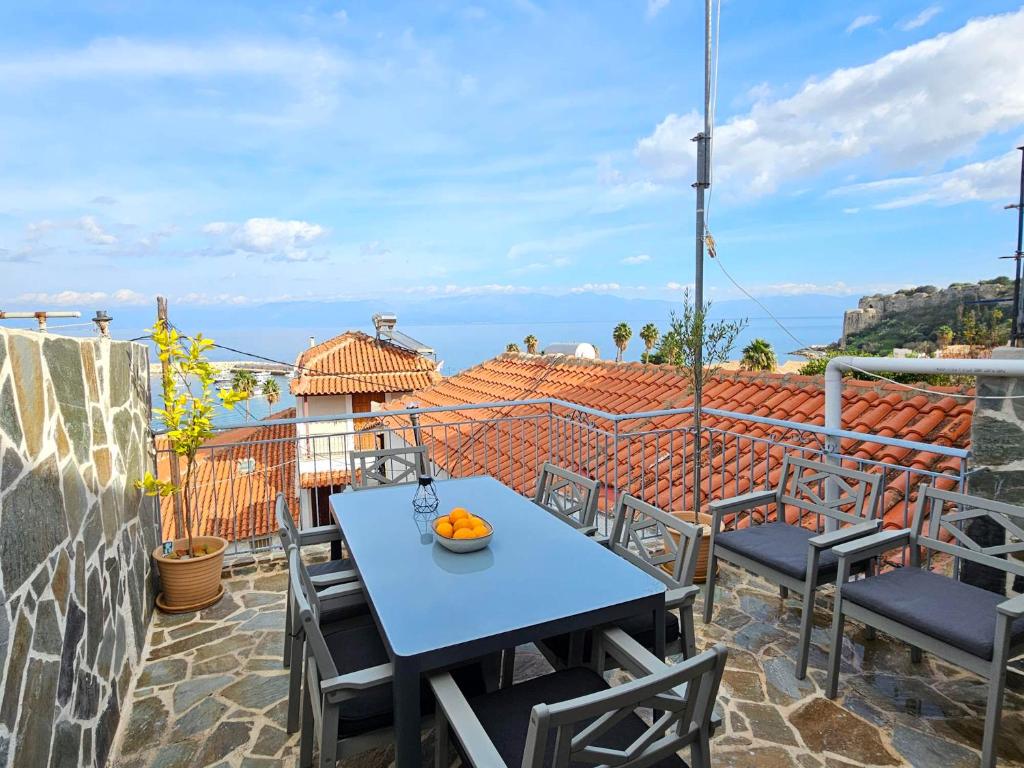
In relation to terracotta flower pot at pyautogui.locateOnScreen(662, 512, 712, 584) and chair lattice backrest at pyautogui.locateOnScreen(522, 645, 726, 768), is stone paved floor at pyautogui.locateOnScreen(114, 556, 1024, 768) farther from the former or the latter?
A: chair lattice backrest at pyautogui.locateOnScreen(522, 645, 726, 768)

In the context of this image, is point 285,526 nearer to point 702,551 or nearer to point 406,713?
point 406,713

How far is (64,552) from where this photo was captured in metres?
1.82

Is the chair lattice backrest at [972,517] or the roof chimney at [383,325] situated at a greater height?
the roof chimney at [383,325]

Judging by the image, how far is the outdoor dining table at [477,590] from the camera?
1487mm

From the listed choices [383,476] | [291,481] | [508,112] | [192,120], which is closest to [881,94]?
[508,112]

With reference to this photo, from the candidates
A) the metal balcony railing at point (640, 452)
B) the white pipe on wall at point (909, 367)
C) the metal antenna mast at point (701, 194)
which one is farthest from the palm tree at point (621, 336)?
the metal antenna mast at point (701, 194)

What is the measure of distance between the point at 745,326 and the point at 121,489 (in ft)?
11.8

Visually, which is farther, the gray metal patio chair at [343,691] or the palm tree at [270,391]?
the palm tree at [270,391]

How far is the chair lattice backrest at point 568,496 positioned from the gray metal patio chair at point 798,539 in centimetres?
72

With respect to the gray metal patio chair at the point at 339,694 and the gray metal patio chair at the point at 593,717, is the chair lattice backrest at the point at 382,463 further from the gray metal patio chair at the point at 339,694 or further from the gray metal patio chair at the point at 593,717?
the gray metal patio chair at the point at 593,717

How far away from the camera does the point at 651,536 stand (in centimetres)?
428

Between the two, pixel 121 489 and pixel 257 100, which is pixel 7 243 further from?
pixel 257 100

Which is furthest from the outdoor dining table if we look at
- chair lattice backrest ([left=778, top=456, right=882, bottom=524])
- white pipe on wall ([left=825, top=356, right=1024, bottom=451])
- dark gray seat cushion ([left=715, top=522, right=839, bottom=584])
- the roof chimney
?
the roof chimney

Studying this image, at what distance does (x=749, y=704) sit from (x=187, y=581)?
3041 mm
